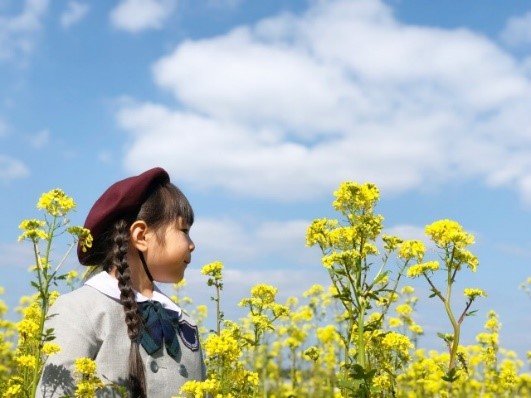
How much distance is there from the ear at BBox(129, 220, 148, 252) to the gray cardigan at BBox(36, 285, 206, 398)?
1.35 feet

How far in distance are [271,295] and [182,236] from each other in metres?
1.35

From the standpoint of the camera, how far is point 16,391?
13.8 feet

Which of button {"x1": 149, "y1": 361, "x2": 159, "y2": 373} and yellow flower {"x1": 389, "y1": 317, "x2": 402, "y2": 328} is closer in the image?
button {"x1": 149, "y1": 361, "x2": 159, "y2": 373}

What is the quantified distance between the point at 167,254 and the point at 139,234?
0.23 meters

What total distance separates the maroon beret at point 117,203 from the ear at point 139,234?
12 centimetres

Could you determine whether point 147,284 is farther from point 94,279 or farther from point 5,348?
point 5,348

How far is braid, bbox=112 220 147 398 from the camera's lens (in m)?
4.23

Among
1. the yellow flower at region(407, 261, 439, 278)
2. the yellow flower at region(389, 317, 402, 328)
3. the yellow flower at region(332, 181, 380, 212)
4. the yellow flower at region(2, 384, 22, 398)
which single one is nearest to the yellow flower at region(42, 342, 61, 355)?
the yellow flower at region(2, 384, 22, 398)

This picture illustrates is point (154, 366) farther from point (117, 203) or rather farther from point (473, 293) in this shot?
point (473, 293)

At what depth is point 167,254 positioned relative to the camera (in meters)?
4.66

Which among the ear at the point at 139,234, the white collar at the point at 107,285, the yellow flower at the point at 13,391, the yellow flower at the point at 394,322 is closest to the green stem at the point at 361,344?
the white collar at the point at 107,285

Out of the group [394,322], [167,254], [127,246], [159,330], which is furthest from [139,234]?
[394,322]

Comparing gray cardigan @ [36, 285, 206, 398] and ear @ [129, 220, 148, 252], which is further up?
ear @ [129, 220, 148, 252]

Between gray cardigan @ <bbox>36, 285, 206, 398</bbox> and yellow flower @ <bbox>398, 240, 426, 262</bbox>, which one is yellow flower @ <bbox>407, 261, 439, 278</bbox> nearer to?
yellow flower @ <bbox>398, 240, 426, 262</bbox>
